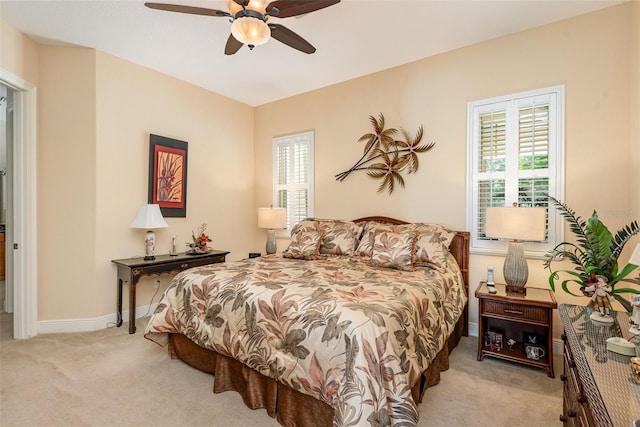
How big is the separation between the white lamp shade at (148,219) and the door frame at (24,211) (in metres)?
0.93

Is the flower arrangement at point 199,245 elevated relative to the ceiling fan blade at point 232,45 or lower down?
lower down

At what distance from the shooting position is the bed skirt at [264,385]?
5.89 ft

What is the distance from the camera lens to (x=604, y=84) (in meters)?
2.72

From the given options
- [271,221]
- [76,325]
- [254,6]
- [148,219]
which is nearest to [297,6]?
[254,6]

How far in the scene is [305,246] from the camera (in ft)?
11.3

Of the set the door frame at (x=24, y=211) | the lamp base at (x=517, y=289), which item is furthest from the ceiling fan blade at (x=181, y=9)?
the lamp base at (x=517, y=289)

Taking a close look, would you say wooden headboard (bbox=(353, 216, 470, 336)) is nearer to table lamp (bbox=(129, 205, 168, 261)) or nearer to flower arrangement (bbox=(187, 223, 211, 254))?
flower arrangement (bbox=(187, 223, 211, 254))

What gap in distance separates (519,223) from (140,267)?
370cm

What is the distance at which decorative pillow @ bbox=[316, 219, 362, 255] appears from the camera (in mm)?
3484

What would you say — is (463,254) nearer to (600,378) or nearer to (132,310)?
(600,378)

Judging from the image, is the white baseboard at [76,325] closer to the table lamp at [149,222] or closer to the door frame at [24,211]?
the door frame at [24,211]

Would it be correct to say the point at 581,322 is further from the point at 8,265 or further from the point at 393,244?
the point at 8,265

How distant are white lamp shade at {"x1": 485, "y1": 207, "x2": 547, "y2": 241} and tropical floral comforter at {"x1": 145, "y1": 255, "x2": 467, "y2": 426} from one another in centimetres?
59

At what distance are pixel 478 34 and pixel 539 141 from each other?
1.22 metres
